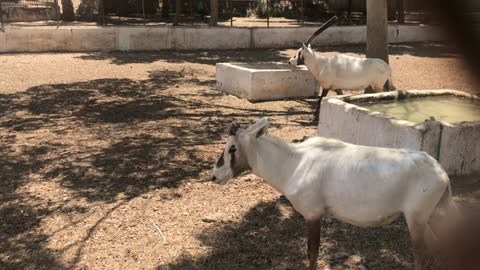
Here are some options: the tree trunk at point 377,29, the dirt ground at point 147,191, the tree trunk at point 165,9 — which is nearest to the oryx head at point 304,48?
the tree trunk at point 377,29

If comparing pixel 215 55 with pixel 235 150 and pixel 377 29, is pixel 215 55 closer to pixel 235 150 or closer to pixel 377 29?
pixel 377 29

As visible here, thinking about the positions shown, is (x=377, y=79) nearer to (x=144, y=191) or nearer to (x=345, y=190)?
(x=144, y=191)

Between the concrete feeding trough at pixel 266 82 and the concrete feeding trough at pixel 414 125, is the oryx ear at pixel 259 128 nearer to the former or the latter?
the concrete feeding trough at pixel 414 125

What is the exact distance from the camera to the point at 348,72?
31.2 ft

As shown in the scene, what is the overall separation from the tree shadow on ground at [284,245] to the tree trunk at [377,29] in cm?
560

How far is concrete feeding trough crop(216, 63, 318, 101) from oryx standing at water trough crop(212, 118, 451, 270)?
256 inches

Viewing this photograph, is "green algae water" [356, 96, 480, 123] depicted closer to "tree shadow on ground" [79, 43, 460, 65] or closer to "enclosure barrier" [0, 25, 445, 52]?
"tree shadow on ground" [79, 43, 460, 65]

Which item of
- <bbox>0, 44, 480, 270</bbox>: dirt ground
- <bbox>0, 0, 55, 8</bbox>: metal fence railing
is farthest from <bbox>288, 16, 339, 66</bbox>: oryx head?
<bbox>0, 0, 55, 8</bbox>: metal fence railing

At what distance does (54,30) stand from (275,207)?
45.6 ft

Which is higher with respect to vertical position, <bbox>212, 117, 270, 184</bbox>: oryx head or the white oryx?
the white oryx

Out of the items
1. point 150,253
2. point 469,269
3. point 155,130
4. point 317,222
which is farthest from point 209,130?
point 469,269

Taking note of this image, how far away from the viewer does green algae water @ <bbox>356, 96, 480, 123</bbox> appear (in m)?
7.21

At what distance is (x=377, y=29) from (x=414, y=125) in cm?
430

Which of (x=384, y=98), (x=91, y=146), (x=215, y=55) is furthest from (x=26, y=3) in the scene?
(x=384, y=98)
